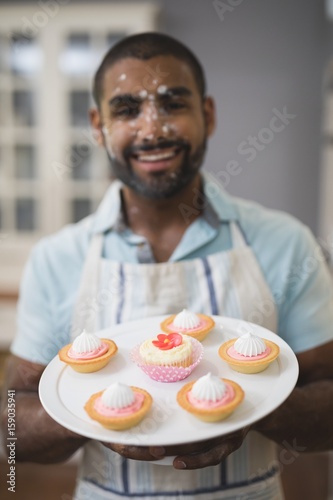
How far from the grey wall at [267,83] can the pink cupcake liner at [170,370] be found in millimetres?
1117

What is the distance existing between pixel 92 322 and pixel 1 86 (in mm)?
1555

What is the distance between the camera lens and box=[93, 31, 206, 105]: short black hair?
0.54 m

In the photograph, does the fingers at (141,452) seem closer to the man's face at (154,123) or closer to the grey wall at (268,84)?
the man's face at (154,123)

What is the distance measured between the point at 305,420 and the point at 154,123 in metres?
0.31

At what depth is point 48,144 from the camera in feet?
6.24

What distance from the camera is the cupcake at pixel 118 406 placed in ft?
1.22

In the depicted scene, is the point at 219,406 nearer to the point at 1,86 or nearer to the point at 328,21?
the point at 328,21

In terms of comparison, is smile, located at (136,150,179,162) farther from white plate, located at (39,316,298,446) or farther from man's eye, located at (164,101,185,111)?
white plate, located at (39,316,298,446)

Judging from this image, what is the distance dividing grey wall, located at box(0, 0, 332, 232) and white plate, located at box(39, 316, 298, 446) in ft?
3.56

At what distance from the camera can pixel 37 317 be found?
1.93 feet

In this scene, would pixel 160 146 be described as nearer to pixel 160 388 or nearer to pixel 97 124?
pixel 97 124

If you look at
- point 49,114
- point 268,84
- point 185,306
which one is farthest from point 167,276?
point 49,114

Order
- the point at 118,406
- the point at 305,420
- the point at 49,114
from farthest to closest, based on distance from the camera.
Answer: the point at 49,114, the point at 305,420, the point at 118,406

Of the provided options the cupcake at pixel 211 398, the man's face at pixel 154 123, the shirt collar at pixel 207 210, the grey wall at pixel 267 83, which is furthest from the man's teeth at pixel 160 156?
the grey wall at pixel 267 83
